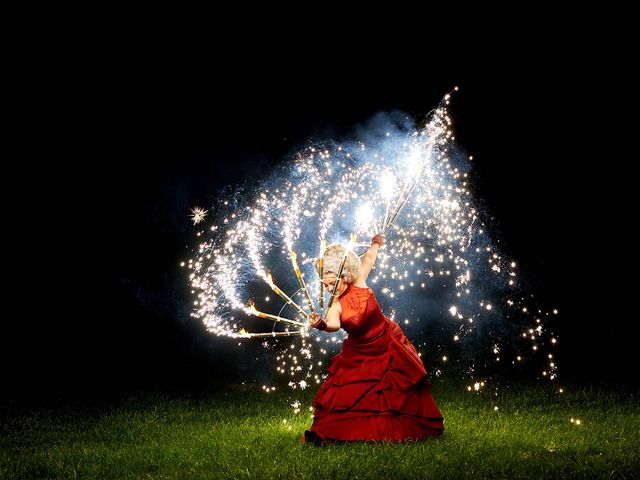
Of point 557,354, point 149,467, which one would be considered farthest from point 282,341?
point 149,467

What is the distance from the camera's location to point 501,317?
12.2 meters

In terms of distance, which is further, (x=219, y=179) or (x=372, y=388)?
(x=219, y=179)

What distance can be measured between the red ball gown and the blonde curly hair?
5.2 inches

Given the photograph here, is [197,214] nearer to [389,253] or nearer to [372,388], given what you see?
[389,253]


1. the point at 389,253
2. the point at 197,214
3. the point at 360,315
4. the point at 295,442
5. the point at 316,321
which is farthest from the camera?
the point at 197,214

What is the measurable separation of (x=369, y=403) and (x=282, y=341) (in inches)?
271

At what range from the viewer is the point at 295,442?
258 inches

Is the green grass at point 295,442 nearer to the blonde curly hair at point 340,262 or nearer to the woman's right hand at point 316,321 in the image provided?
the woman's right hand at point 316,321

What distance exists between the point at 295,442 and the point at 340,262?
2043 millimetres

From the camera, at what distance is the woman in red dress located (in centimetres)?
607

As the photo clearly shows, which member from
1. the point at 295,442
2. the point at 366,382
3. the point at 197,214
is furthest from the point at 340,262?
the point at 197,214

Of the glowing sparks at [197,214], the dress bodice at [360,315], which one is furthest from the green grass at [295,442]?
the glowing sparks at [197,214]

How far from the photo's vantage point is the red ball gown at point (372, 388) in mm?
6070

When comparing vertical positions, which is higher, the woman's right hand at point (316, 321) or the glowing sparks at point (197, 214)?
the glowing sparks at point (197, 214)
